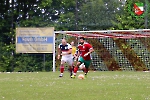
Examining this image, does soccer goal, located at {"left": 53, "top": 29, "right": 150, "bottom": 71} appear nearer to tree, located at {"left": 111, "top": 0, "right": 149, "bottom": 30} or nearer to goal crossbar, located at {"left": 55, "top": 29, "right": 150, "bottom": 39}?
goal crossbar, located at {"left": 55, "top": 29, "right": 150, "bottom": 39}

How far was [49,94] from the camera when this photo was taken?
1077cm

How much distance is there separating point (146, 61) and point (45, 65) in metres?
7.95

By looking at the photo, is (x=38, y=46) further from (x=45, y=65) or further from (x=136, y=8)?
(x=136, y=8)

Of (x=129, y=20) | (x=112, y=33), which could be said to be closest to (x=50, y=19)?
(x=129, y=20)

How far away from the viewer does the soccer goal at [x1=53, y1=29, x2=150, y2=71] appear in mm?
29031

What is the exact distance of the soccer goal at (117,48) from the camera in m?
29.0

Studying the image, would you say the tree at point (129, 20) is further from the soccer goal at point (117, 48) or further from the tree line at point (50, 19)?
the soccer goal at point (117, 48)

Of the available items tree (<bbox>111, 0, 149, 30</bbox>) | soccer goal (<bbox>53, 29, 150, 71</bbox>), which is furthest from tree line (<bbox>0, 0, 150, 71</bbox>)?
soccer goal (<bbox>53, 29, 150, 71</bbox>)

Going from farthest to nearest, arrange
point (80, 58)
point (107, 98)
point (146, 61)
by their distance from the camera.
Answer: point (146, 61) → point (80, 58) → point (107, 98)

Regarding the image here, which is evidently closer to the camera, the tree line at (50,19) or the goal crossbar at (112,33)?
the goal crossbar at (112,33)

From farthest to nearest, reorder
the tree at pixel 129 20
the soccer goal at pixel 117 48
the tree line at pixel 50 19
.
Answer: the tree at pixel 129 20, the tree line at pixel 50 19, the soccer goal at pixel 117 48

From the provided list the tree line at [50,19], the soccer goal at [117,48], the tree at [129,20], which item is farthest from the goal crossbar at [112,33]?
the tree at [129,20]

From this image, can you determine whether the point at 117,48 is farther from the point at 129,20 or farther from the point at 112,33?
the point at 129,20

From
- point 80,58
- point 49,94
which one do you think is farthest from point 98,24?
point 49,94
